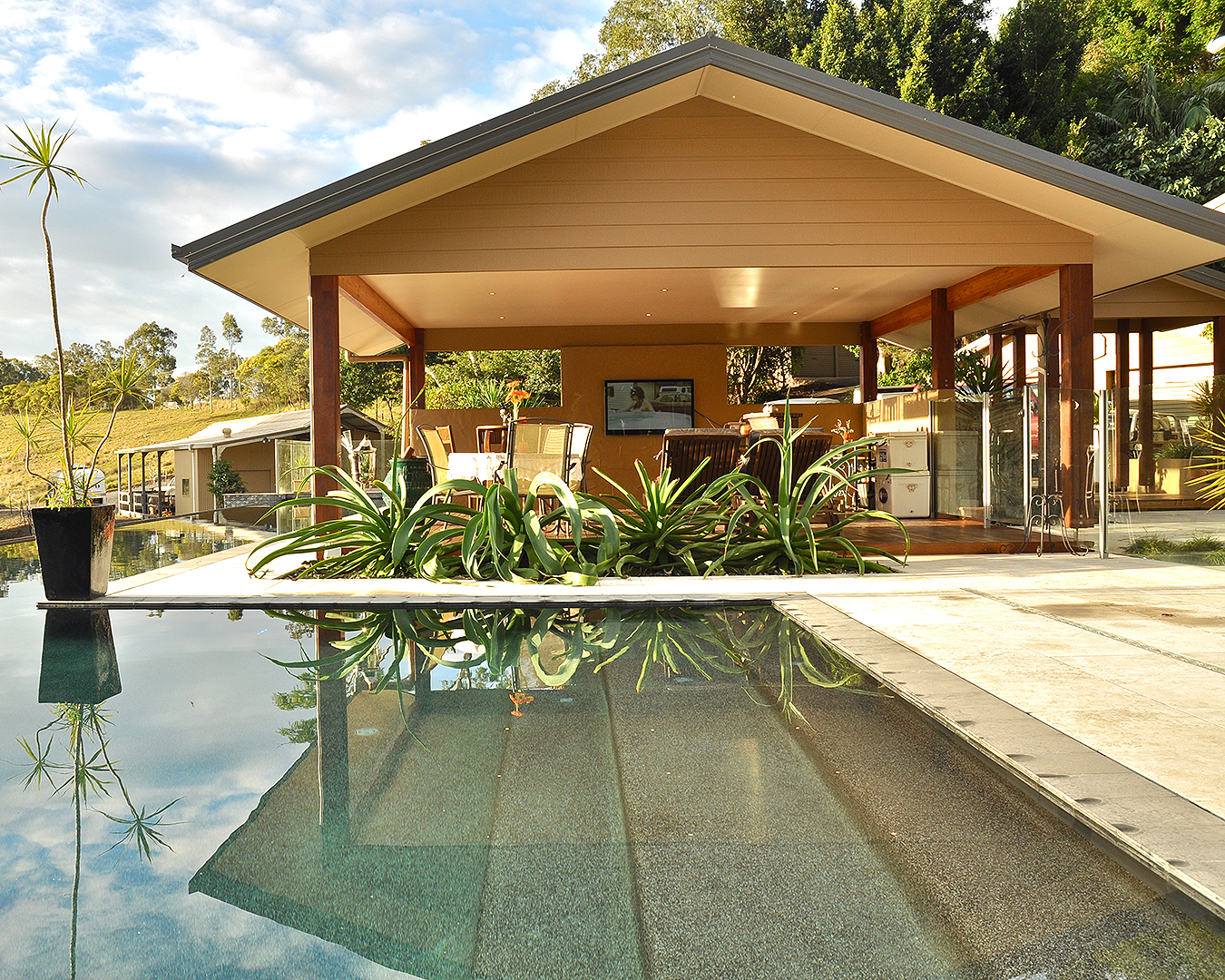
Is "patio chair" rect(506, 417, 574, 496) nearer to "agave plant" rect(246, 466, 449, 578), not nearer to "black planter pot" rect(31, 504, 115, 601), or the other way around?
"agave plant" rect(246, 466, 449, 578)

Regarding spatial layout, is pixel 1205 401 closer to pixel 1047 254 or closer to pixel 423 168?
pixel 1047 254

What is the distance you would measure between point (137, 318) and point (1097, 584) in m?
74.6

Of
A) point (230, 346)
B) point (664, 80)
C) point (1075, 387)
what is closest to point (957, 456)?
point (1075, 387)

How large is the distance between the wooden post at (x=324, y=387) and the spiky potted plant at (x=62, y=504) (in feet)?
7.60

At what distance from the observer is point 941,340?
10.3m

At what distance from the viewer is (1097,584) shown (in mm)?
5172

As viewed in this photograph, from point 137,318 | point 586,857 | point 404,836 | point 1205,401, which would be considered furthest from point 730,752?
point 137,318

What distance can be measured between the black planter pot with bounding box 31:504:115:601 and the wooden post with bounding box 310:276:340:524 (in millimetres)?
2433

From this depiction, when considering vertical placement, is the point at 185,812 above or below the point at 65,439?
below

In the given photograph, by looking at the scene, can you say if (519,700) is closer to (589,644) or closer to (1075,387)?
(589,644)

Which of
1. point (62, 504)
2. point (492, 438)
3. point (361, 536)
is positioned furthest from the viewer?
point (492, 438)

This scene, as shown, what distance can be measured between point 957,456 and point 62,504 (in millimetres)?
6849

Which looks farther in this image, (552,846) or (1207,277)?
(1207,277)

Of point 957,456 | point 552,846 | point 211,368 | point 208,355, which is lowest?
point 552,846
